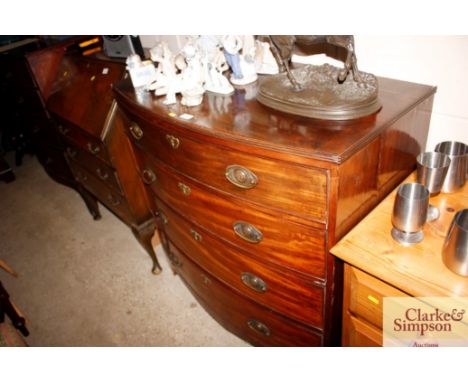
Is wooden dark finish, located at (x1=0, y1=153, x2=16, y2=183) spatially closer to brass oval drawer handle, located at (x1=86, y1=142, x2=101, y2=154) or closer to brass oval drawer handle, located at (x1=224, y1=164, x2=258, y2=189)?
brass oval drawer handle, located at (x1=86, y1=142, x2=101, y2=154)

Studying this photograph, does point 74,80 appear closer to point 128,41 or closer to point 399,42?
point 128,41

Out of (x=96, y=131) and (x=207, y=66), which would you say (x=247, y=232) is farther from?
(x=96, y=131)

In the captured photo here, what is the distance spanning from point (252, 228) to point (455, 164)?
659mm

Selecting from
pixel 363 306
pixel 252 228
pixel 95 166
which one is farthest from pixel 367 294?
pixel 95 166

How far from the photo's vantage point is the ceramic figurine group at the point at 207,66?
1275mm

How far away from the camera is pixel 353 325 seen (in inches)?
44.8

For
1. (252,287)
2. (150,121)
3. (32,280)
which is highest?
(150,121)

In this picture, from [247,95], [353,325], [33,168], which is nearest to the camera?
[353,325]

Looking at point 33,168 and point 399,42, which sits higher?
point 399,42

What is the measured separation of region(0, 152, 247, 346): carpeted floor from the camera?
203 centimetres
